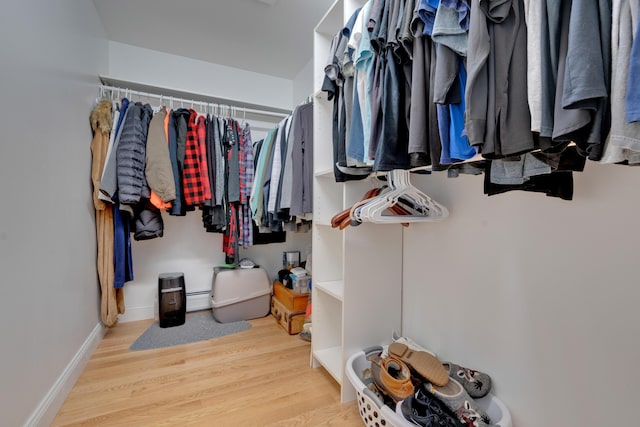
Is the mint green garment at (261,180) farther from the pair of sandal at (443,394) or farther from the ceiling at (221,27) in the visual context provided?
the pair of sandal at (443,394)

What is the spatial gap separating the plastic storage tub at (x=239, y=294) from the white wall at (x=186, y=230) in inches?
12.1

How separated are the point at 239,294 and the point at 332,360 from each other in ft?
3.59

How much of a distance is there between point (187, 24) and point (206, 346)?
232 centimetres

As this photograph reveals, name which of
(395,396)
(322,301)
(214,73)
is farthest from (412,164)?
(214,73)

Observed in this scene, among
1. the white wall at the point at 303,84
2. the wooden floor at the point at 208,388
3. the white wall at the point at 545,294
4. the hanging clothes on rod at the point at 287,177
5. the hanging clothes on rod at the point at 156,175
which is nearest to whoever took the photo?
the white wall at the point at 545,294

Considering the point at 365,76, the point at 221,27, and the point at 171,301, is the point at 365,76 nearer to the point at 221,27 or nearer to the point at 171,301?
the point at 221,27

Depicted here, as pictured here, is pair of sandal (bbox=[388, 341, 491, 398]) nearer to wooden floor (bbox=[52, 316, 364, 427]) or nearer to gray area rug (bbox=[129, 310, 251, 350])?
wooden floor (bbox=[52, 316, 364, 427])

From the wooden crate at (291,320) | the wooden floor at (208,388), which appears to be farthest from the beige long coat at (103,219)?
the wooden crate at (291,320)

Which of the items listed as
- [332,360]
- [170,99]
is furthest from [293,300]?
[170,99]

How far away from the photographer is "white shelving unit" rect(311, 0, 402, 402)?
4.31ft

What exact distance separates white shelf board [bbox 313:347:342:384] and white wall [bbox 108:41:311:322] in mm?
1317

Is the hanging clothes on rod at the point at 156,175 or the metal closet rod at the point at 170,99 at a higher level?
the metal closet rod at the point at 170,99

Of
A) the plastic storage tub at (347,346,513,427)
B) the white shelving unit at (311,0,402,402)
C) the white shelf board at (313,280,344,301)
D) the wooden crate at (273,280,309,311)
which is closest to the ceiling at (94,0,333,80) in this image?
the white shelving unit at (311,0,402,402)

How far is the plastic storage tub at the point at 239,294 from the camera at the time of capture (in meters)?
2.22
